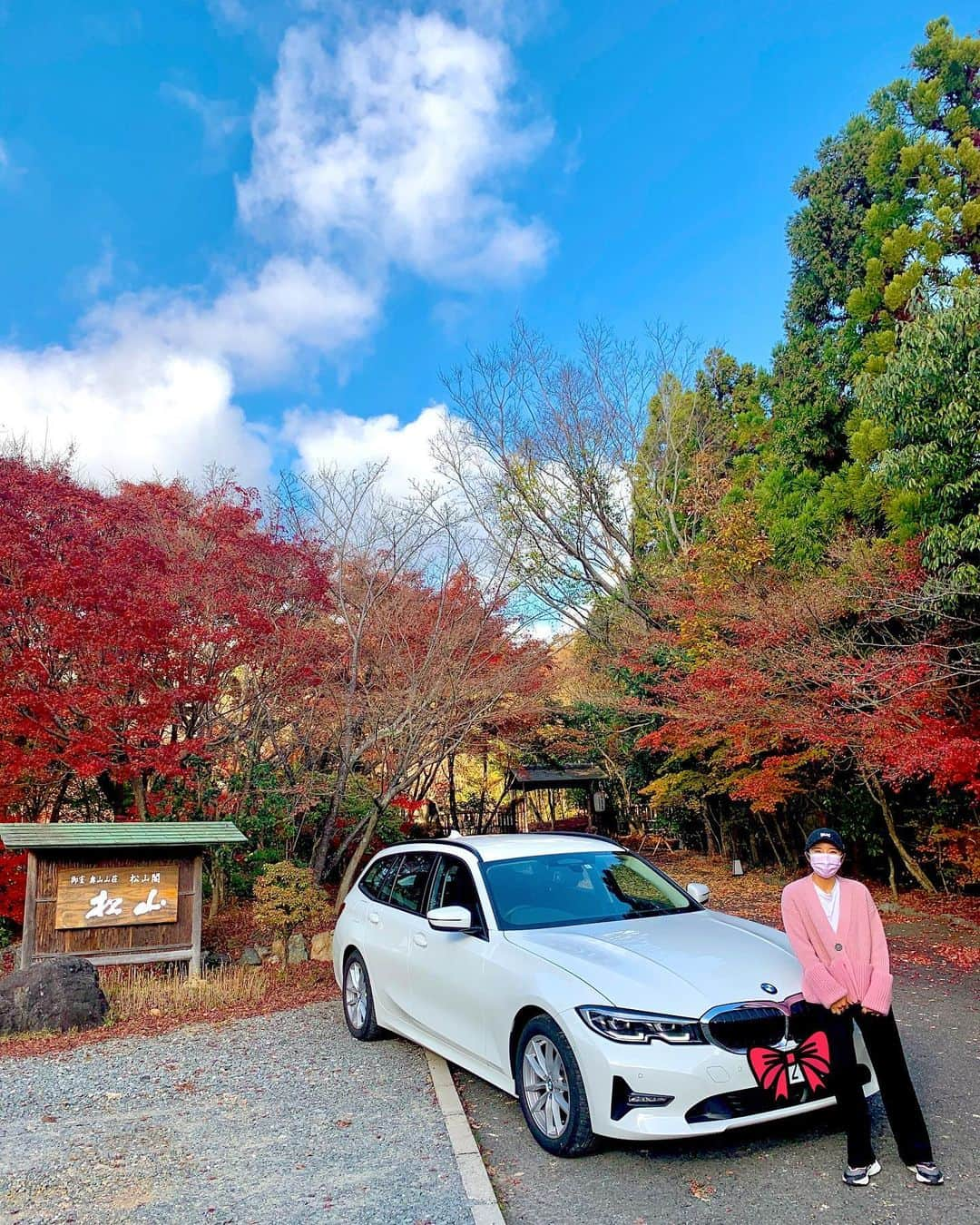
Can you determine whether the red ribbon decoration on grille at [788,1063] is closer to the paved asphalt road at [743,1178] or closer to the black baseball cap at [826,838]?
the paved asphalt road at [743,1178]

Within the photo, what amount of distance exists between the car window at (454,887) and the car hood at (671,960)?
1.54ft

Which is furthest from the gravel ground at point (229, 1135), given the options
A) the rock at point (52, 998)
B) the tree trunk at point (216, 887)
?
the tree trunk at point (216, 887)

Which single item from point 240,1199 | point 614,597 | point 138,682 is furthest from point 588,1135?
point 614,597

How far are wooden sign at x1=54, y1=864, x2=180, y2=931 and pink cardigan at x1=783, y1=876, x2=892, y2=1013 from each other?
7.18m

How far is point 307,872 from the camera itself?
31.3 feet

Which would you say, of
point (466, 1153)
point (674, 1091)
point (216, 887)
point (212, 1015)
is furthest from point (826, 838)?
point (216, 887)

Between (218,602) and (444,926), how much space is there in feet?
24.1

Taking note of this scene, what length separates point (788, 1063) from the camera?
374cm

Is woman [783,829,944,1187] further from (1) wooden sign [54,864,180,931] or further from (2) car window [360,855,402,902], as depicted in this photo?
(1) wooden sign [54,864,180,931]

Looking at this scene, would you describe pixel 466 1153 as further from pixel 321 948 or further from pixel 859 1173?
pixel 321 948

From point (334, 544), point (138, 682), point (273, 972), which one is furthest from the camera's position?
point (334, 544)

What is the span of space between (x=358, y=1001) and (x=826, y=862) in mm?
4089

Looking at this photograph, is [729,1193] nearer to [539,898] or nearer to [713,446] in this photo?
[539,898]

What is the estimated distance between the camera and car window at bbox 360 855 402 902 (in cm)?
645
